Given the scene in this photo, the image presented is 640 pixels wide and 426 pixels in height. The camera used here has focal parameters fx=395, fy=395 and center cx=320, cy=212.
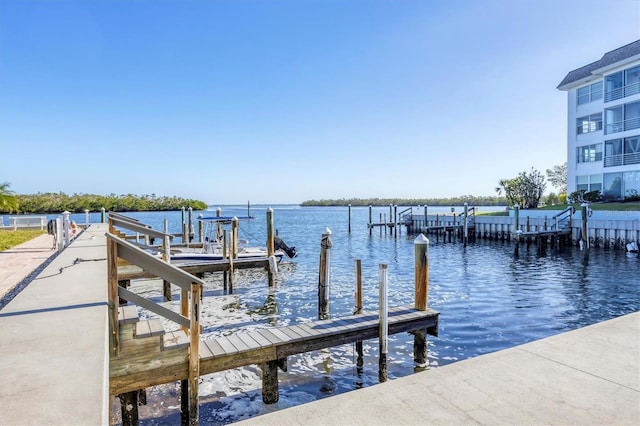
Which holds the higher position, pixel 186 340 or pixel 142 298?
pixel 142 298

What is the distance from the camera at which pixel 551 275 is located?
54.1 ft

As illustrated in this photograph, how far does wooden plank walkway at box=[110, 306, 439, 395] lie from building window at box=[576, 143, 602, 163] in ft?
118

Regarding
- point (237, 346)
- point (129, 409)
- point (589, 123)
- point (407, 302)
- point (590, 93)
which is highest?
point (590, 93)

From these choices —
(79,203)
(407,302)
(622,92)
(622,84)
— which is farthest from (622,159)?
(79,203)

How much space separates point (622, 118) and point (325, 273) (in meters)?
34.2

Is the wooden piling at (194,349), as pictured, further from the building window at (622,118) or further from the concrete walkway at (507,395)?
the building window at (622,118)

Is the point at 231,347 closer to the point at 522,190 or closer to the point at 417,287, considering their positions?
the point at 417,287

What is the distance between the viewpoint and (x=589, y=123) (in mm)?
35531

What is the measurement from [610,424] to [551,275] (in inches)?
599

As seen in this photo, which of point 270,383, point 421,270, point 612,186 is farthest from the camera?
point 612,186

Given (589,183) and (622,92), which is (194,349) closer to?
(622,92)

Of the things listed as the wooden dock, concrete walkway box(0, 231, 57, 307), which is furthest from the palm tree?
the wooden dock

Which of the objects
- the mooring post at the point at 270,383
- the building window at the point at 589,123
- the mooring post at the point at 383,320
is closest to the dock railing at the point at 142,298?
the mooring post at the point at 270,383

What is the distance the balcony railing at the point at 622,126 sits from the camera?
31.4 metres
